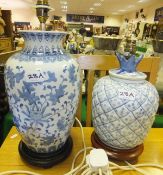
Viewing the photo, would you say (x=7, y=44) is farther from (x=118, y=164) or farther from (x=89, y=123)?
(x=118, y=164)

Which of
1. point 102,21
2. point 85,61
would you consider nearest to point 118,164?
point 85,61

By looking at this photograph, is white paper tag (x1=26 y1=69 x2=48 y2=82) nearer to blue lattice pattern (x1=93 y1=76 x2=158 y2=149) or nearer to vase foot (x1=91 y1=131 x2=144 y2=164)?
blue lattice pattern (x1=93 y1=76 x2=158 y2=149)

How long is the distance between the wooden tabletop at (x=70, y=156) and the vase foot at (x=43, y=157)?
0.02 meters

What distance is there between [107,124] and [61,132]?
0.40 ft

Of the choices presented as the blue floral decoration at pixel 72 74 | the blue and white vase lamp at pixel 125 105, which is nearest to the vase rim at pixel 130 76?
the blue and white vase lamp at pixel 125 105

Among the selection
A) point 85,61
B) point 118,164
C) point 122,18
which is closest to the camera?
point 118,164

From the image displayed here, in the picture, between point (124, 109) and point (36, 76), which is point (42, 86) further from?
point (124, 109)

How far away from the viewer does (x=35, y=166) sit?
1.70 feet

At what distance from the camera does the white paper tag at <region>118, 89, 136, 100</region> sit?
17.4 inches

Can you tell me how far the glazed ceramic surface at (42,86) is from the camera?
0.41 meters

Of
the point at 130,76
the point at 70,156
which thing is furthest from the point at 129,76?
the point at 70,156

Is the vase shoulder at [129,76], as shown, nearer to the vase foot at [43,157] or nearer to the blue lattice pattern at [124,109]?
the blue lattice pattern at [124,109]

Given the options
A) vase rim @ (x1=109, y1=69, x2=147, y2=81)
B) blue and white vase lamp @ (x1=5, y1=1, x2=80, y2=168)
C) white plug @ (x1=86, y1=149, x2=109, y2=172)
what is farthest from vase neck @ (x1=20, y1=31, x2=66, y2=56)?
white plug @ (x1=86, y1=149, x2=109, y2=172)

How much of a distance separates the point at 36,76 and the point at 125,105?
0.22m
